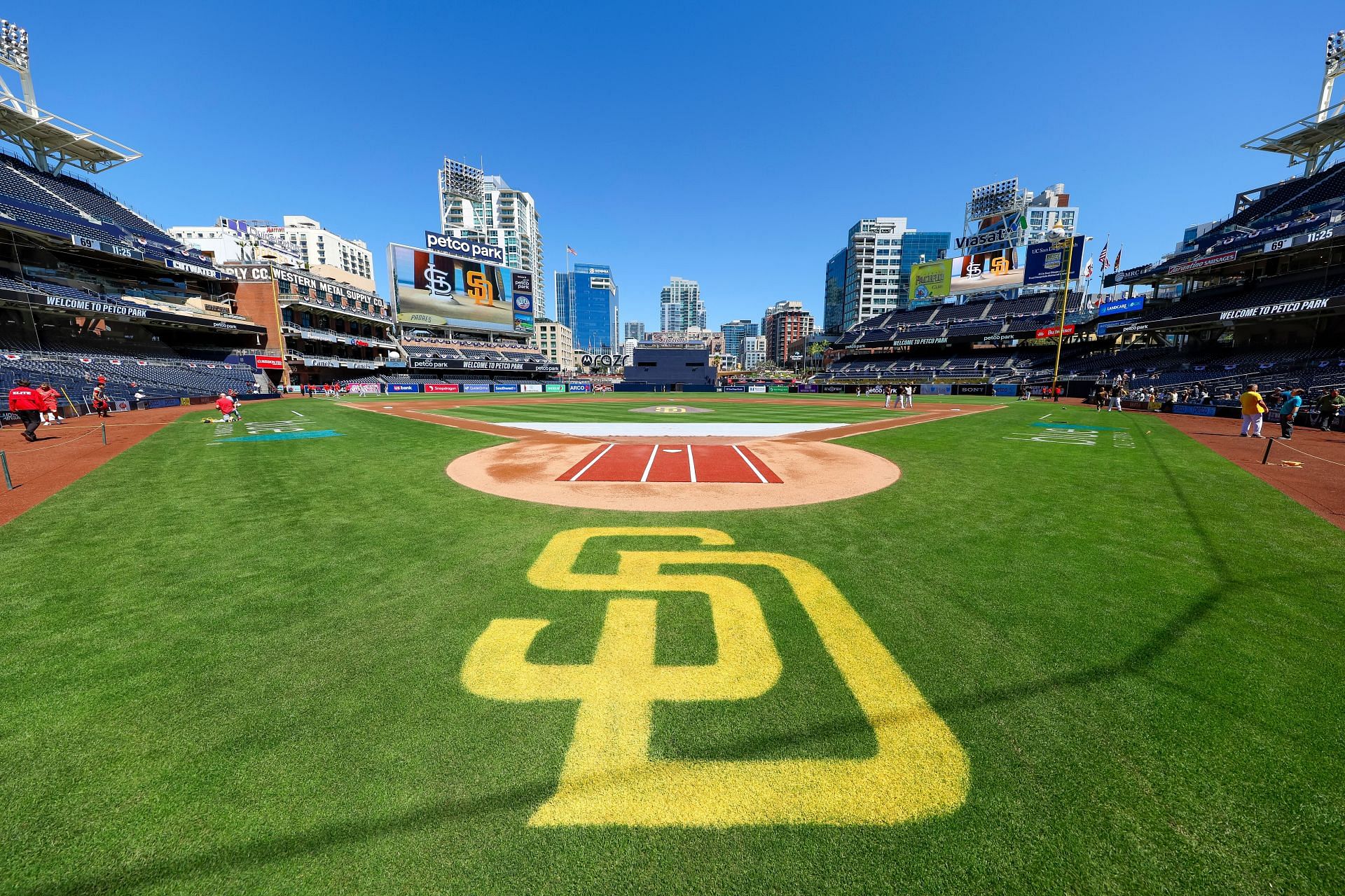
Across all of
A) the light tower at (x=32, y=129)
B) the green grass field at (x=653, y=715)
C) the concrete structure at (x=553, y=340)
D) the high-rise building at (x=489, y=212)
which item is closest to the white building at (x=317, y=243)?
the high-rise building at (x=489, y=212)

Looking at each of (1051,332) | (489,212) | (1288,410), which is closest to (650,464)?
(1288,410)

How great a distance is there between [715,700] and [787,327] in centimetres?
18017

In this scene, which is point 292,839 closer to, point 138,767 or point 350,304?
point 138,767

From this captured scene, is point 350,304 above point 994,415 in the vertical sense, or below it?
above

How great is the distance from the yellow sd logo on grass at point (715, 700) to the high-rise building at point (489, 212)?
4887 inches

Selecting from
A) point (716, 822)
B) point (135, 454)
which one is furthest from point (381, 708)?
point (135, 454)

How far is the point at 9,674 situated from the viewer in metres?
3.91

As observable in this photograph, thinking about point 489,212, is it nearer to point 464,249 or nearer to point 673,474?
point 464,249

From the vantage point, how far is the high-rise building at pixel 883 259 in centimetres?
12531

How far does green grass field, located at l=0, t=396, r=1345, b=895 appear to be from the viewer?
245 centimetres

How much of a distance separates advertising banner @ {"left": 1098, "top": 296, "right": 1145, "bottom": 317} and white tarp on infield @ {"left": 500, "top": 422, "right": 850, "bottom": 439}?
141ft

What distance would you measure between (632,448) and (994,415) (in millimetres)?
23946

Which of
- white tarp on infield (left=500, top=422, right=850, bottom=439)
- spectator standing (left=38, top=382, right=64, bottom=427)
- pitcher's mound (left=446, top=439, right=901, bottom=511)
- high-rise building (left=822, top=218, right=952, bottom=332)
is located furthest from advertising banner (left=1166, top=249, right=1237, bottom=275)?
high-rise building (left=822, top=218, right=952, bottom=332)

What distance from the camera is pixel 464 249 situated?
70688mm
